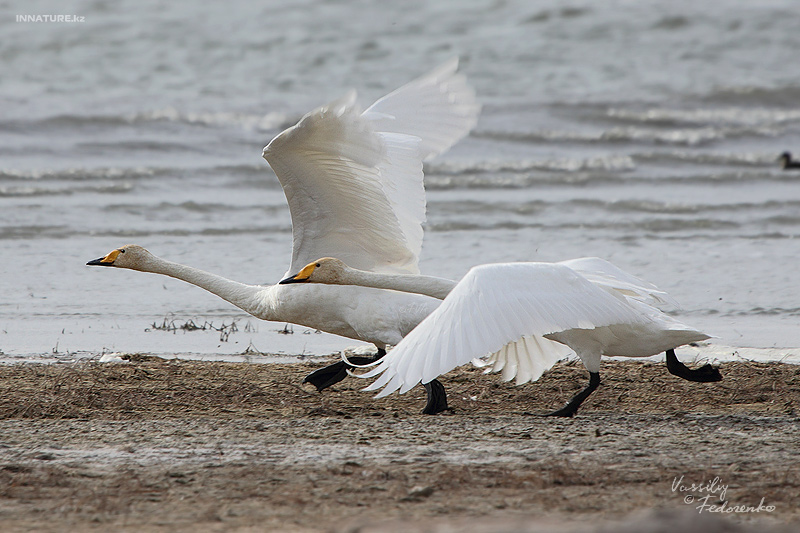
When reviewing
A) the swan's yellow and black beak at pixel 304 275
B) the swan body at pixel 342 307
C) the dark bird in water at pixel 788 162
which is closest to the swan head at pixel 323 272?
the swan's yellow and black beak at pixel 304 275

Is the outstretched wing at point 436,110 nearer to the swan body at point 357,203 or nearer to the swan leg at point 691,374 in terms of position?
the swan body at point 357,203

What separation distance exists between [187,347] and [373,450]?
3117 mm

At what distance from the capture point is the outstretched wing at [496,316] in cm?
496

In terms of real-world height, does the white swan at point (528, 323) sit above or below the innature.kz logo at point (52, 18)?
below

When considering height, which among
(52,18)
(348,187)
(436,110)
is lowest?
(348,187)

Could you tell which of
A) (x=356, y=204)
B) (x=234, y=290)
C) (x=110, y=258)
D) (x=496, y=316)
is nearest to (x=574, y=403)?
(x=496, y=316)

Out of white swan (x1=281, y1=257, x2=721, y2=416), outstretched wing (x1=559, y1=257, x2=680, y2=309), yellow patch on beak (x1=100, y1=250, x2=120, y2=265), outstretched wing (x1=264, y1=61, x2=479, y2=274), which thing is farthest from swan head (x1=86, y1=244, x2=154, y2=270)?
outstretched wing (x1=559, y1=257, x2=680, y2=309)

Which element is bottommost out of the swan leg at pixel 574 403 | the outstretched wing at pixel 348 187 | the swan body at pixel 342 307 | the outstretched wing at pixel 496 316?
the swan leg at pixel 574 403

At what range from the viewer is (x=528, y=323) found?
17.2ft

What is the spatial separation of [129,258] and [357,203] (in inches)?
66.8

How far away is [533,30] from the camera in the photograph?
28.8 meters

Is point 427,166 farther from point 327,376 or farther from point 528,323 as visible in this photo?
point 528,323

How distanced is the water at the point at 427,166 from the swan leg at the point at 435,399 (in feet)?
6.40

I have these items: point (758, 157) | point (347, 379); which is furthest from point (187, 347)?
point (758, 157)
